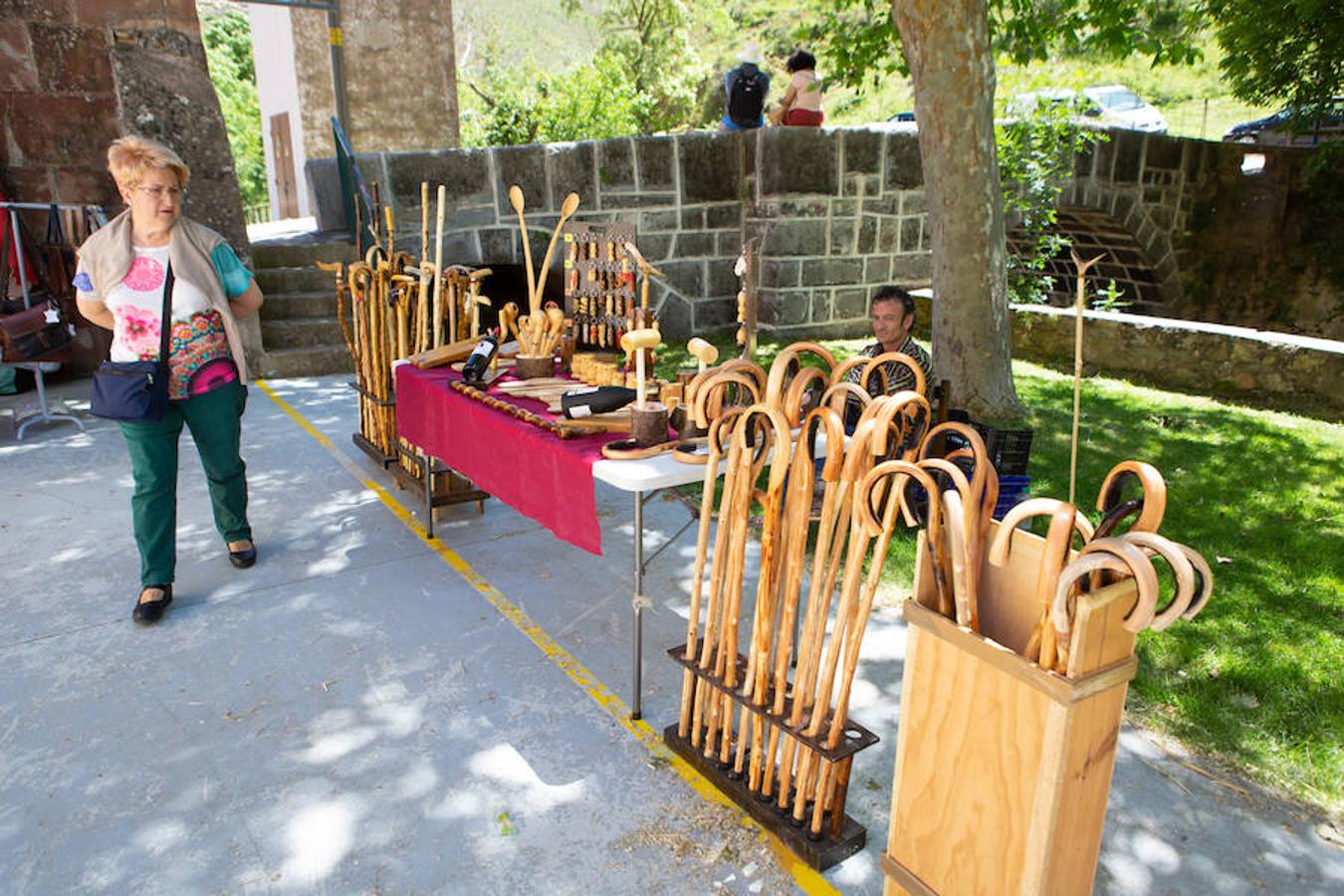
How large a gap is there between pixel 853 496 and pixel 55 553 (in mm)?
4535

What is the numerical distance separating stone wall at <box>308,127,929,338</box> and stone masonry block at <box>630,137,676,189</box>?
0.01 meters

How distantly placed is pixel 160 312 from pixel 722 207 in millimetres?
7064

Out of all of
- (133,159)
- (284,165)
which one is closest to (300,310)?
(133,159)

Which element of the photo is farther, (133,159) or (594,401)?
(133,159)

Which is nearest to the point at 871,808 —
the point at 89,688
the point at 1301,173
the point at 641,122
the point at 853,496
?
the point at 853,496

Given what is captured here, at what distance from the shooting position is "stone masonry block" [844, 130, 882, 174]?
991cm

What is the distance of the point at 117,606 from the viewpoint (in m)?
4.33

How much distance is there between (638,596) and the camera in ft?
10.8

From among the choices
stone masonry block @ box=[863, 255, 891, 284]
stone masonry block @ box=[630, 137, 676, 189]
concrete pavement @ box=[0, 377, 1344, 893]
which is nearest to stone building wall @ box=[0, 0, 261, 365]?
stone masonry block @ box=[630, 137, 676, 189]

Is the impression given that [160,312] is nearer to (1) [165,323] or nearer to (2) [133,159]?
(1) [165,323]

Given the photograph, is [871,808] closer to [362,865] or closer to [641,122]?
[362,865]

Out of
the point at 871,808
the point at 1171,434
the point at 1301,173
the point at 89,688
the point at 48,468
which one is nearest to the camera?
the point at 871,808

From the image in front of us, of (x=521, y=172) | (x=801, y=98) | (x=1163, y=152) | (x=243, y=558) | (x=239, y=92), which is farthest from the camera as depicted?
(x=239, y=92)

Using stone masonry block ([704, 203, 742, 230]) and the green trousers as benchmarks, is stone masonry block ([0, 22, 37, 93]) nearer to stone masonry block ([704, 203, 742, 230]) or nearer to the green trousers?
the green trousers
